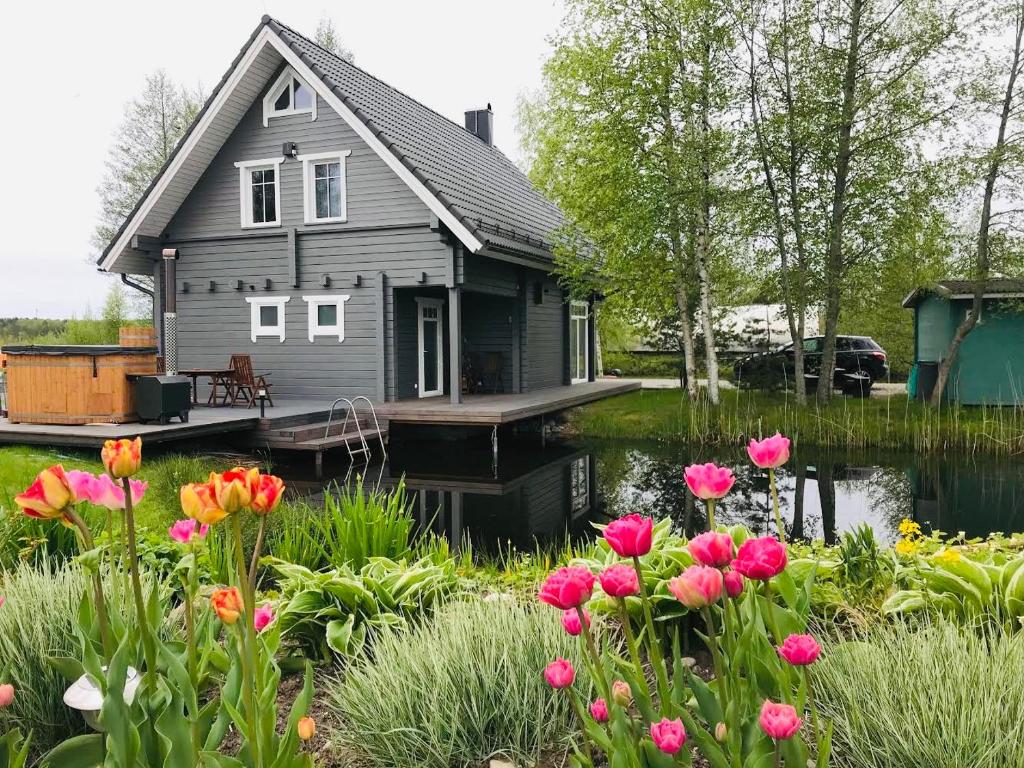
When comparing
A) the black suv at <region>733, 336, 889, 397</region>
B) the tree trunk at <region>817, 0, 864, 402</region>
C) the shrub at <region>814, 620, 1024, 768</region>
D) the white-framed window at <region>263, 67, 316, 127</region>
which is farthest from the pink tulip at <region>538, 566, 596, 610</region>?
the black suv at <region>733, 336, 889, 397</region>

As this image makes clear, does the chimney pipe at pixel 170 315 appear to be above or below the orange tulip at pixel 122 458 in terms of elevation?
above

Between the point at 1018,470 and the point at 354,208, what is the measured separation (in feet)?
34.8

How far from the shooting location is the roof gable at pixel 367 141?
12227mm

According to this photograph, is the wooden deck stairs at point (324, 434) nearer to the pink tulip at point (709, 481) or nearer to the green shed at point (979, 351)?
the pink tulip at point (709, 481)

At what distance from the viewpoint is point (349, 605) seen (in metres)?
2.91

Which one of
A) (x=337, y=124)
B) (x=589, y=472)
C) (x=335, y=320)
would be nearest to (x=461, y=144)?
(x=337, y=124)

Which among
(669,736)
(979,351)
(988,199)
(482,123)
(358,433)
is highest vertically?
(482,123)

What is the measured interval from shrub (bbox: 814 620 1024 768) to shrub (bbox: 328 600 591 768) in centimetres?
67

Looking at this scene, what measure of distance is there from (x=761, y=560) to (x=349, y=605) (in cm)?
193

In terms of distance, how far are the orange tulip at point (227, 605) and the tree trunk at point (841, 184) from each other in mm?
14147

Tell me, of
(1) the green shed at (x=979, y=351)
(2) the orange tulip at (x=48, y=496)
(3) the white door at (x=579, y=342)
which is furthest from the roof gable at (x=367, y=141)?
(2) the orange tulip at (x=48, y=496)

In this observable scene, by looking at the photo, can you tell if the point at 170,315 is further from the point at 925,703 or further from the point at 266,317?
the point at 925,703

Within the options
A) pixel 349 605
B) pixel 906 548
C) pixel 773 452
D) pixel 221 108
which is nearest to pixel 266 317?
pixel 221 108

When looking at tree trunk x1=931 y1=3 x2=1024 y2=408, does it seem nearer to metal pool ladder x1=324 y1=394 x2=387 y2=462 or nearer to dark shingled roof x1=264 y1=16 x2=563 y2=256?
dark shingled roof x1=264 y1=16 x2=563 y2=256
